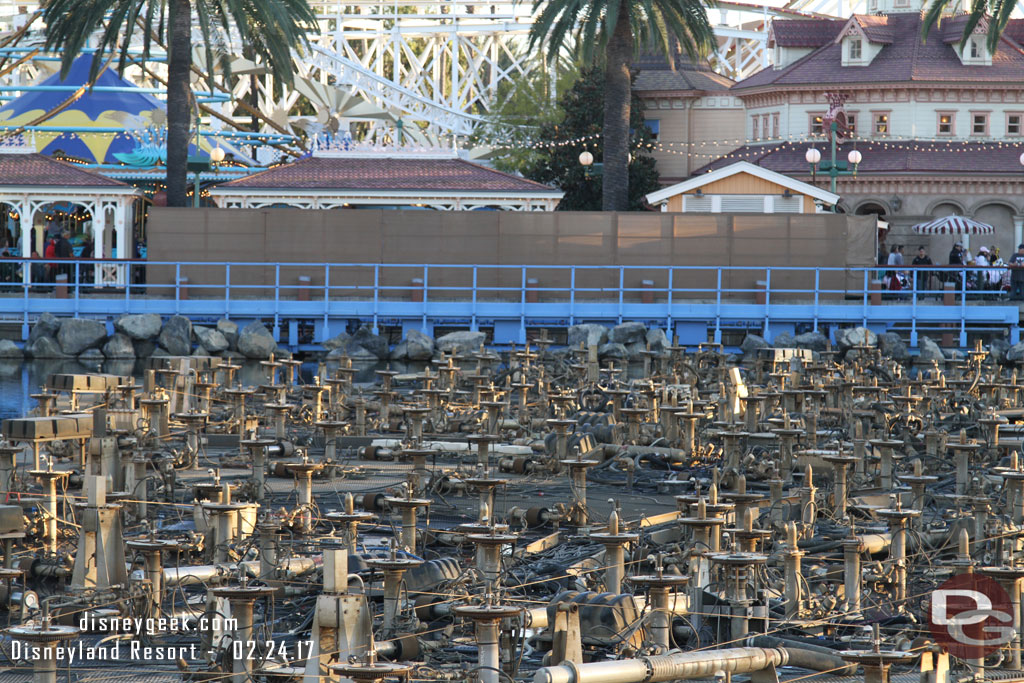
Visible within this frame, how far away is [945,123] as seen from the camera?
5928 cm

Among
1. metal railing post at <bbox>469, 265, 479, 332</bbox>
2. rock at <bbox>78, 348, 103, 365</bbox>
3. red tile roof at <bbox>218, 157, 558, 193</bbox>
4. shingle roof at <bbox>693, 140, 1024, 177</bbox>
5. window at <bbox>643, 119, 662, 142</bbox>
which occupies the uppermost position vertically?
window at <bbox>643, 119, 662, 142</bbox>

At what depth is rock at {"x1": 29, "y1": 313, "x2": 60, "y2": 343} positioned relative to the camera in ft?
130

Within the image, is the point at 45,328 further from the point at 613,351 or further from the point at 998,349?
the point at 998,349

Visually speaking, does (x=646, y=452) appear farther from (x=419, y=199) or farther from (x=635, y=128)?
(x=635, y=128)

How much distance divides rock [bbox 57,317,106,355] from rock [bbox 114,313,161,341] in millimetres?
529

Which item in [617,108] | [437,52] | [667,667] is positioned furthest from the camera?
[437,52]

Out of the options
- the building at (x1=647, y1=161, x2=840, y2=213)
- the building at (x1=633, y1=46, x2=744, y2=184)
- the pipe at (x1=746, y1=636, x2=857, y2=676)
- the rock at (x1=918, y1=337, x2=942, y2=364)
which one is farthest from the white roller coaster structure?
the pipe at (x1=746, y1=636, x2=857, y2=676)

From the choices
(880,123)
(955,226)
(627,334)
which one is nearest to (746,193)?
(955,226)

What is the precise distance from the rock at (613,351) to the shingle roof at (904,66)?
82.0 ft

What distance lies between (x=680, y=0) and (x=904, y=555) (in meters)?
32.3

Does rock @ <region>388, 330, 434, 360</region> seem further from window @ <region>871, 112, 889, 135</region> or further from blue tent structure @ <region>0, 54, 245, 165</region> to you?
window @ <region>871, 112, 889, 135</region>

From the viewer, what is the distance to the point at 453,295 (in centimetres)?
4319

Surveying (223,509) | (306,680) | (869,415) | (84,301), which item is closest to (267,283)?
(84,301)

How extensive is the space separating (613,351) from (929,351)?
798 cm
